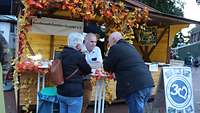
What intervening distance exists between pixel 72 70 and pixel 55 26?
4.68 m

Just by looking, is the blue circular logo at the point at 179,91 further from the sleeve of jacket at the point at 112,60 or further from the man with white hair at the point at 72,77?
the man with white hair at the point at 72,77

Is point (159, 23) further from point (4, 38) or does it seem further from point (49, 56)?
point (4, 38)

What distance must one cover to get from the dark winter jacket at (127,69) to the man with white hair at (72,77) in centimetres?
45

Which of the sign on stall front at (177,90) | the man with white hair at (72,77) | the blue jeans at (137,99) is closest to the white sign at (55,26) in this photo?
the sign on stall front at (177,90)

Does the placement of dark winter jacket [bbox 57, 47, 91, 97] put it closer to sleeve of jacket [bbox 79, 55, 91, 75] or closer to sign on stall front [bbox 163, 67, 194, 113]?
sleeve of jacket [bbox 79, 55, 91, 75]

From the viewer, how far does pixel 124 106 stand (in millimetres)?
10336

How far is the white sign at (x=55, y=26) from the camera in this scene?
407 inches

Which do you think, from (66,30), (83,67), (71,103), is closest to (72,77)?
(83,67)

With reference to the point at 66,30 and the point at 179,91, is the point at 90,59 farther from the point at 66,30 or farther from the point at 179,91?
the point at 66,30

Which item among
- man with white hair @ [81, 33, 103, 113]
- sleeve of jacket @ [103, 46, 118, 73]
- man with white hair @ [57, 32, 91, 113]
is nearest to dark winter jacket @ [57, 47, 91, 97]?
man with white hair @ [57, 32, 91, 113]

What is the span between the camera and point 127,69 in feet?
20.8

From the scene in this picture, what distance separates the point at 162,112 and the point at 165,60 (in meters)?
4.71

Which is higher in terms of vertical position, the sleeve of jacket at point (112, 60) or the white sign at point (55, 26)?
the white sign at point (55, 26)

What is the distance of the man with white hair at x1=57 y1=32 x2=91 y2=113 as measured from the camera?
6.09 meters
